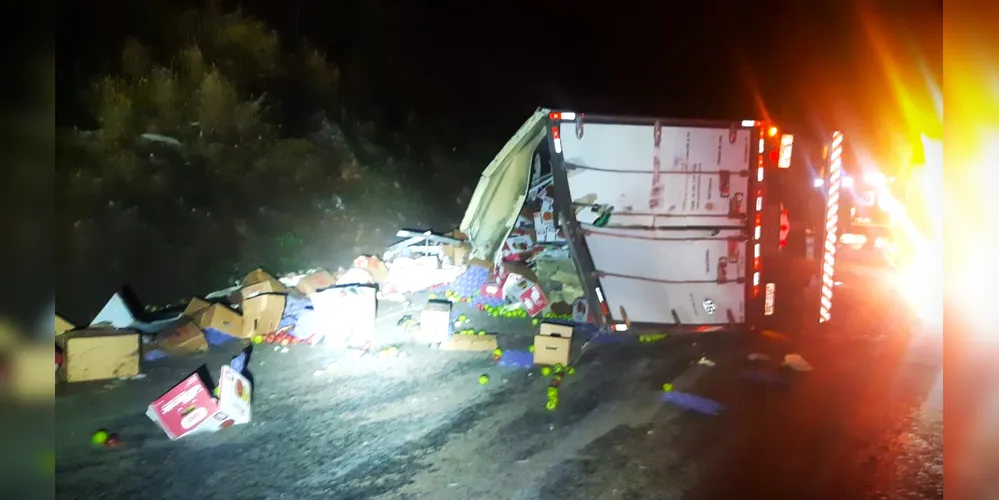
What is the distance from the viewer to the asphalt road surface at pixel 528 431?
11.7 feet

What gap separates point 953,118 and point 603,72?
11320 mm

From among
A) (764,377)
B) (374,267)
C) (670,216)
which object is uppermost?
(670,216)

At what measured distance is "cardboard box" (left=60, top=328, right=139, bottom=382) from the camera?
491cm

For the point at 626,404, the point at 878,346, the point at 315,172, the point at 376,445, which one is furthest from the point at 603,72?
the point at 376,445

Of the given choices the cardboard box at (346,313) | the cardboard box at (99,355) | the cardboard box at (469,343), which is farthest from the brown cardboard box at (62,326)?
the cardboard box at (469,343)

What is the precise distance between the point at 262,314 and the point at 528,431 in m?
3.20

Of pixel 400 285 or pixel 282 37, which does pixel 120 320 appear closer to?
pixel 400 285

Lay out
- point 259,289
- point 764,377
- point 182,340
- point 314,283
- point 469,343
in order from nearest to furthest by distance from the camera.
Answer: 1. point 764,377
2. point 182,340
3. point 469,343
4. point 259,289
5. point 314,283

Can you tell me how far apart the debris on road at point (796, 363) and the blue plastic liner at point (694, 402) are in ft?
3.85

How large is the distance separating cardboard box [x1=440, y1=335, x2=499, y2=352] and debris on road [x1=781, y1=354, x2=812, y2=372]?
2550 millimetres

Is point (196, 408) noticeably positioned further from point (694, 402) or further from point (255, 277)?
point (694, 402)

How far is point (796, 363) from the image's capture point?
18.0ft

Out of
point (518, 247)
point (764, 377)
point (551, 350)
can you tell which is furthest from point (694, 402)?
point (518, 247)

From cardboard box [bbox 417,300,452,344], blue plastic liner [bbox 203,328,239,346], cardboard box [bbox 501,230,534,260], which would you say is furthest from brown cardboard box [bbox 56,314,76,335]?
cardboard box [bbox 501,230,534,260]
